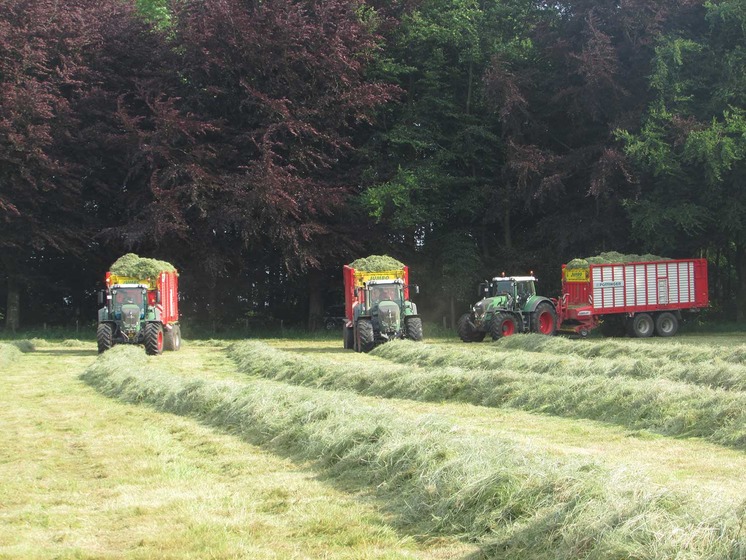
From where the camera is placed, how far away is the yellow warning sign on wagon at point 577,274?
28.0m

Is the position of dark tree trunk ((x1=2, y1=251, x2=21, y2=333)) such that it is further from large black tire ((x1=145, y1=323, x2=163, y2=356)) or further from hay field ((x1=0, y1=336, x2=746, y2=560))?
hay field ((x1=0, y1=336, x2=746, y2=560))

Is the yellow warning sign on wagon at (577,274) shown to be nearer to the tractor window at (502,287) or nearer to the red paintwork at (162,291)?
the tractor window at (502,287)

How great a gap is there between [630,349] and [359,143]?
1692cm

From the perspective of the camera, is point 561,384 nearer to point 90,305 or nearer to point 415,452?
point 415,452

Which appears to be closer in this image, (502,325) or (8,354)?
(8,354)

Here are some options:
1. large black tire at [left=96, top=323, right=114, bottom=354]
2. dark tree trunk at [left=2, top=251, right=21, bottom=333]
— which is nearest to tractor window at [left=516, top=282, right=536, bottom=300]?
large black tire at [left=96, top=323, right=114, bottom=354]

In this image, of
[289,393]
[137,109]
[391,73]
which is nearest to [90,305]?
[137,109]

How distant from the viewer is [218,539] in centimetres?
669

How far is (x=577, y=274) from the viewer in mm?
28469

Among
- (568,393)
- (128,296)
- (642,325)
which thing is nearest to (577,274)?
(642,325)

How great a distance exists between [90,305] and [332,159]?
10576mm

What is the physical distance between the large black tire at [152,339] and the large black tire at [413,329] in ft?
20.9

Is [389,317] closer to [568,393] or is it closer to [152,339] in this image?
[152,339]

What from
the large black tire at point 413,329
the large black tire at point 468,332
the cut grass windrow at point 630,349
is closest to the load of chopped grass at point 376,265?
the large black tire at point 413,329
